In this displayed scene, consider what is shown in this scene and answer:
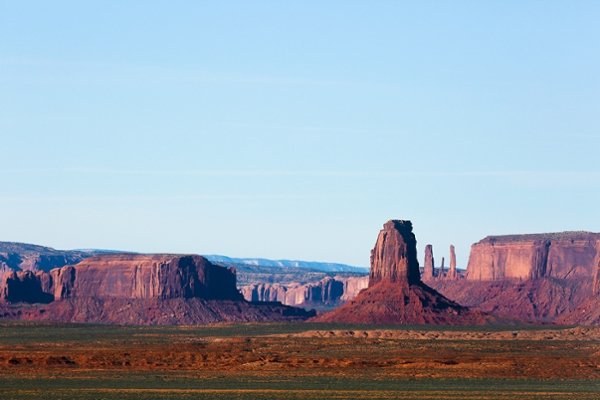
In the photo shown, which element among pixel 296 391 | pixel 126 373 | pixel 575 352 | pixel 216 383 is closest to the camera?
pixel 296 391

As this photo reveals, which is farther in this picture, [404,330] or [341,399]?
[404,330]

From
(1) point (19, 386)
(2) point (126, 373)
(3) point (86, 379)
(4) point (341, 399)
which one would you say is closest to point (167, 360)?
(2) point (126, 373)

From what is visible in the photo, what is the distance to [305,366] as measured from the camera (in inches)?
4958

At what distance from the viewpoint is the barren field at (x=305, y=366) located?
318ft

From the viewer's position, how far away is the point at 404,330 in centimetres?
19500

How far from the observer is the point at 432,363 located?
12688cm

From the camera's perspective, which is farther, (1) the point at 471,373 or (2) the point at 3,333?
(2) the point at 3,333

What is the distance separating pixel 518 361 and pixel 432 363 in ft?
27.3

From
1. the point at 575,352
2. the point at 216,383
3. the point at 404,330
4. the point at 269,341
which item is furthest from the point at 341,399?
the point at 404,330

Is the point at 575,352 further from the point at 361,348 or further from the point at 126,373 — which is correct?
the point at 126,373

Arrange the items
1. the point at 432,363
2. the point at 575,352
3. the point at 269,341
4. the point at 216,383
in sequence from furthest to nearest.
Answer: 1. the point at 269,341
2. the point at 575,352
3. the point at 432,363
4. the point at 216,383

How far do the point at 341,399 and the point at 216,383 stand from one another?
17.1 metres

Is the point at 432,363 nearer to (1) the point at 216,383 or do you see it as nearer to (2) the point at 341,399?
(1) the point at 216,383

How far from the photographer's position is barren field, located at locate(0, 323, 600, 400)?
318ft
